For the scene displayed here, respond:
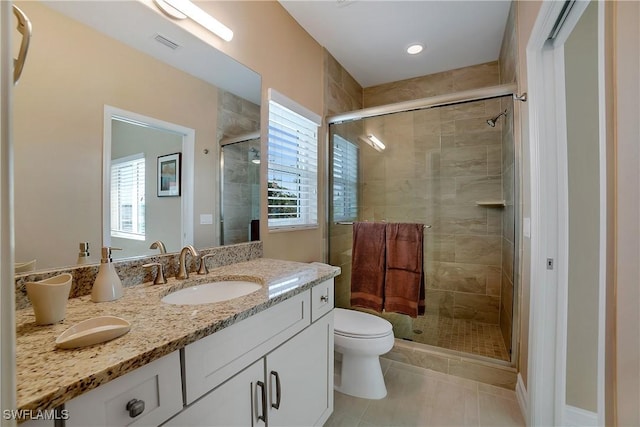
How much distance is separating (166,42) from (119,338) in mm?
A: 1247

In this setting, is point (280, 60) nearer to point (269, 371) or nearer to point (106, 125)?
point (106, 125)

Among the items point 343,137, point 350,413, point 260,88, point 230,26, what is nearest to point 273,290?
point 350,413

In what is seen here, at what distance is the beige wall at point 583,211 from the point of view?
4.24 feet

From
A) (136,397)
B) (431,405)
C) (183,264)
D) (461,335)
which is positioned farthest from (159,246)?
(461,335)

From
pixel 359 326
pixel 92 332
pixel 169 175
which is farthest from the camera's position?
pixel 359 326

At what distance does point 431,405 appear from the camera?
5.35ft

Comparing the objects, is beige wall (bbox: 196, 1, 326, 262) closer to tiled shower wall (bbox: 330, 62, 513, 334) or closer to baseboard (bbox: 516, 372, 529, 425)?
tiled shower wall (bbox: 330, 62, 513, 334)

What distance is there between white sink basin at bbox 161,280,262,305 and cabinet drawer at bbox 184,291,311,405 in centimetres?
20

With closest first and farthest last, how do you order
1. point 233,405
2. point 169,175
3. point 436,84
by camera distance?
point 233,405 < point 169,175 < point 436,84

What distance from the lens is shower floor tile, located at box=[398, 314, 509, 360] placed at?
6.73ft

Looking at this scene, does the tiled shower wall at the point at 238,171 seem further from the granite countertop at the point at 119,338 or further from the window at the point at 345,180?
the window at the point at 345,180

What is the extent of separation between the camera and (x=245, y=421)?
2.87 feet

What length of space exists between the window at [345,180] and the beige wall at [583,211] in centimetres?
161

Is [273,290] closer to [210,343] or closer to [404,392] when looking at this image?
[210,343]
